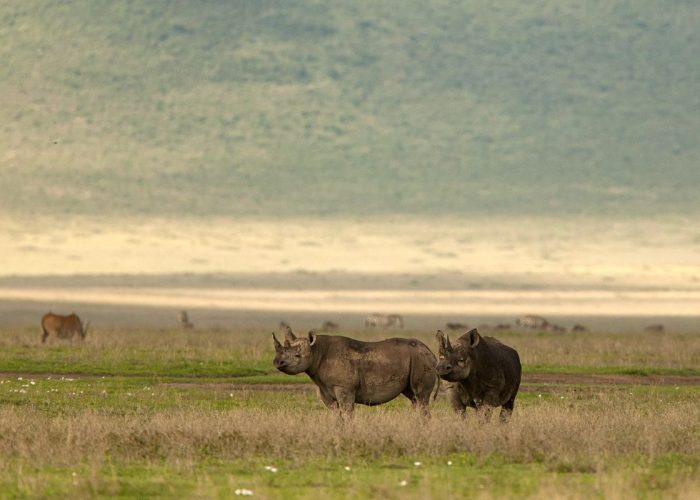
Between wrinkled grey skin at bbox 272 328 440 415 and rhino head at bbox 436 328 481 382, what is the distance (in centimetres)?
96

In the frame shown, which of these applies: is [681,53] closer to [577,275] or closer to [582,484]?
[577,275]

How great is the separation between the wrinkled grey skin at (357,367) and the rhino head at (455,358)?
96 cm

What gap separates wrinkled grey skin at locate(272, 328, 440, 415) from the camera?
22.9 meters

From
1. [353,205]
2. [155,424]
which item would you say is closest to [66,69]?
[353,205]

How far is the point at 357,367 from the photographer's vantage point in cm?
2292

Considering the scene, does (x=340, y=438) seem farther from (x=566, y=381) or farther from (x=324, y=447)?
(x=566, y=381)

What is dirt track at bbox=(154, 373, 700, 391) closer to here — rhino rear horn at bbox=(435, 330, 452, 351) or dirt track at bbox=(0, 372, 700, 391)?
dirt track at bbox=(0, 372, 700, 391)

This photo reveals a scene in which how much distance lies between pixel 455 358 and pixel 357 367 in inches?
60.1

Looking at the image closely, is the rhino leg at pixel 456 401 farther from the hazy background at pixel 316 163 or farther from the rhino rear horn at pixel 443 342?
the hazy background at pixel 316 163

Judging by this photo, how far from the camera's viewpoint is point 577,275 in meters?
122

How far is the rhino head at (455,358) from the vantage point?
22.0 m

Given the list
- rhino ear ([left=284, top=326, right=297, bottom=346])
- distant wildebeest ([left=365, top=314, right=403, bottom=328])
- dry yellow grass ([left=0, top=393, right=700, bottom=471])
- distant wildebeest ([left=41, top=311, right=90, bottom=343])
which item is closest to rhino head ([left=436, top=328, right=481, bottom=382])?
dry yellow grass ([left=0, top=393, right=700, bottom=471])

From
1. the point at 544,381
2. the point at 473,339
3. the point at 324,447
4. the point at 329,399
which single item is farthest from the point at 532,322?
the point at 324,447

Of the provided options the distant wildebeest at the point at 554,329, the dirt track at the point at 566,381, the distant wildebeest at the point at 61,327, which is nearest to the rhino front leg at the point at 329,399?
the dirt track at the point at 566,381
